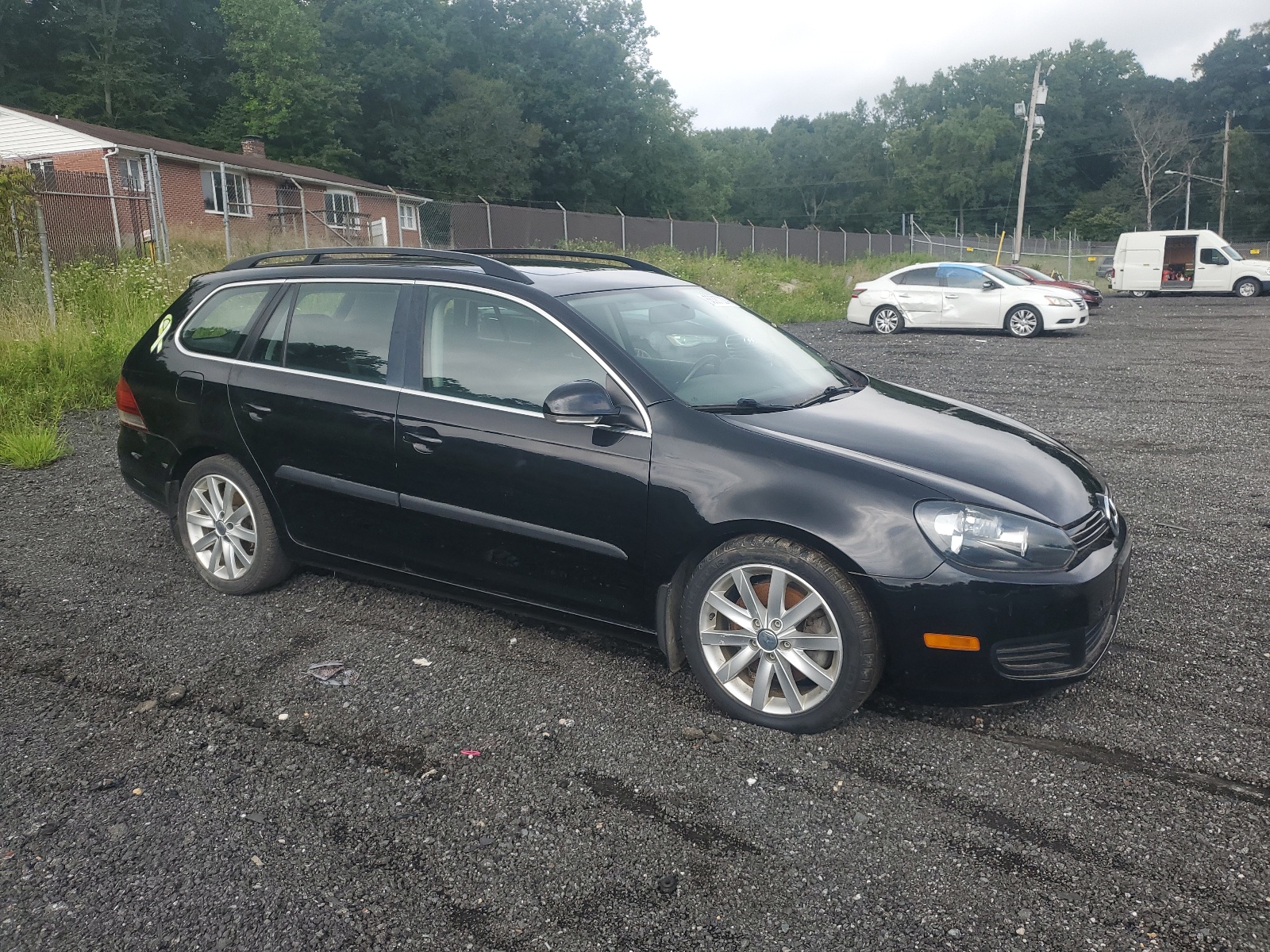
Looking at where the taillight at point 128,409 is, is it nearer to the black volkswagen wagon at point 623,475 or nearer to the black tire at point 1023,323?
the black volkswagen wagon at point 623,475

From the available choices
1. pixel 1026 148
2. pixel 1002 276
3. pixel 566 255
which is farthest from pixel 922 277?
pixel 1026 148

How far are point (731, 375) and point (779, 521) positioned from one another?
99 centimetres

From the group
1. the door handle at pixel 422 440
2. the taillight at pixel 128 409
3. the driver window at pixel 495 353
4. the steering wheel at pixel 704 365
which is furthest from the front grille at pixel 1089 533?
the taillight at pixel 128 409

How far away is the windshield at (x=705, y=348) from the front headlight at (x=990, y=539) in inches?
37.3

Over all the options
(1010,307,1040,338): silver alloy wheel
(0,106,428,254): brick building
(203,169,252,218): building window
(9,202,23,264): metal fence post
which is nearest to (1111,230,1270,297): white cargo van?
(1010,307,1040,338): silver alloy wheel

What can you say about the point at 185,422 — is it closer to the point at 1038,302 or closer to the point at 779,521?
the point at 779,521

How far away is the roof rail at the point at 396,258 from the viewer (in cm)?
427

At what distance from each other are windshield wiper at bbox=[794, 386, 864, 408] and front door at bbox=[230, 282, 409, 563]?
1.78 m

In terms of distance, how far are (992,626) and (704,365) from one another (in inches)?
63.4

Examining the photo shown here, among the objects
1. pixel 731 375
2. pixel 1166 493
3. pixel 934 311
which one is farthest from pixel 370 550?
pixel 934 311

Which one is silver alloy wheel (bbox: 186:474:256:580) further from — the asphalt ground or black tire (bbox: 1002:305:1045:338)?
black tire (bbox: 1002:305:1045:338)

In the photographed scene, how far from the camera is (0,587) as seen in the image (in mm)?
4980

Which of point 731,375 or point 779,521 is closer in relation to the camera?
point 779,521

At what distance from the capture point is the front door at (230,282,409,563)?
427 cm
